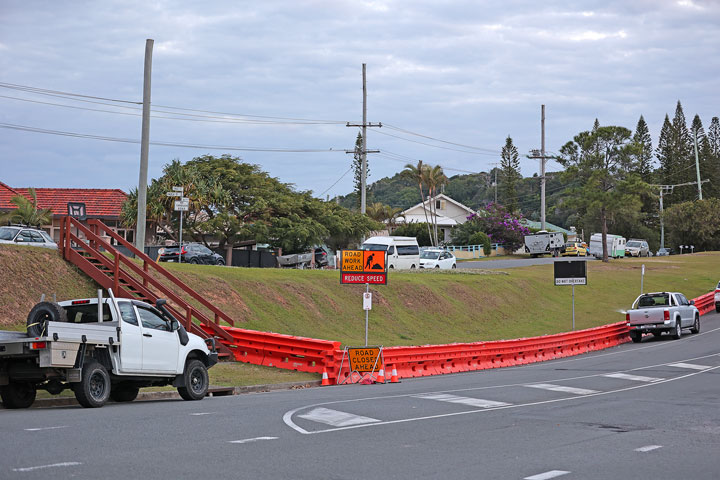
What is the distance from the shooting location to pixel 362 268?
2352 centimetres

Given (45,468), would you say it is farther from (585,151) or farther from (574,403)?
(585,151)

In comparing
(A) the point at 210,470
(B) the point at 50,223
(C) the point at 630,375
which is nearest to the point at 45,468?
(A) the point at 210,470

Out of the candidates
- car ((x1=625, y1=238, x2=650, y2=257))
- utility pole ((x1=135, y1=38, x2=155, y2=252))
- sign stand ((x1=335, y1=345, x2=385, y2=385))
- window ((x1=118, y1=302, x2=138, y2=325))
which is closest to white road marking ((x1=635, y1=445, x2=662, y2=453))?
window ((x1=118, y1=302, x2=138, y2=325))

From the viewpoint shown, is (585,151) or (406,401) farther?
(585,151)

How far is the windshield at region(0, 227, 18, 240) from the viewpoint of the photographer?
2648cm

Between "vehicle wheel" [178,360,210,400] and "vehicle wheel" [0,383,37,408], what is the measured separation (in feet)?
9.34

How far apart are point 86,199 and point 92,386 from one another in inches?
1643

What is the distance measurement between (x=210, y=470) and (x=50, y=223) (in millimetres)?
46677

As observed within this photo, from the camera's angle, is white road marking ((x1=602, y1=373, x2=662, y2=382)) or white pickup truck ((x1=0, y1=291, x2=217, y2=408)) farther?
white road marking ((x1=602, y1=373, x2=662, y2=382))

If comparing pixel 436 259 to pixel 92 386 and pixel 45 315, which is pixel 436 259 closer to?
pixel 45 315

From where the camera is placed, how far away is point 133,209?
46.6 meters

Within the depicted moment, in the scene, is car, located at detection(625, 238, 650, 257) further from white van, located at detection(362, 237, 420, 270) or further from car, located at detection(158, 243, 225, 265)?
car, located at detection(158, 243, 225, 265)

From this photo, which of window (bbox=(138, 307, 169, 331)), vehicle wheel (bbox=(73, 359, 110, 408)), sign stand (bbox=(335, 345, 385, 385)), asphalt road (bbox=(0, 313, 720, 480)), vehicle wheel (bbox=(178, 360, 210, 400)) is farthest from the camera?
sign stand (bbox=(335, 345, 385, 385))

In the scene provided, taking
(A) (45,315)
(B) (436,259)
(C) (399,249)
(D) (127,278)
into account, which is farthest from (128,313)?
(B) (436,259)
